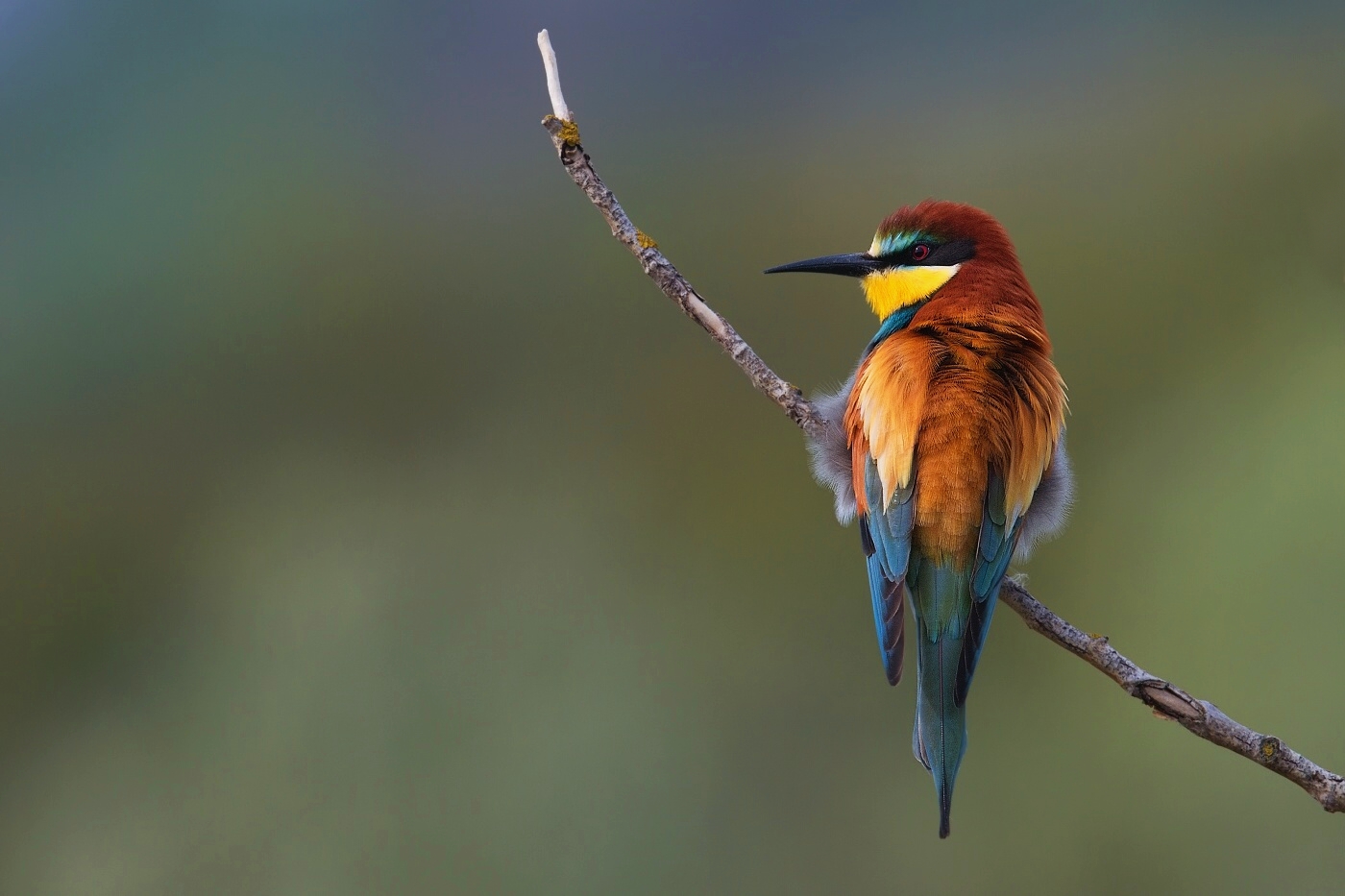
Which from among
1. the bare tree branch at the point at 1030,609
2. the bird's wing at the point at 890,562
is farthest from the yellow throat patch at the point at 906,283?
the bird's wing at the point at 890,562

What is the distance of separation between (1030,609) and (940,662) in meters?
0.14

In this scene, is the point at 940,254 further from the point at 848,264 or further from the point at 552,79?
the point at 552,79

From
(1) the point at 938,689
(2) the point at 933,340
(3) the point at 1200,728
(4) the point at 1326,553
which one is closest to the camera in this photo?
(3) the point at 1200,728

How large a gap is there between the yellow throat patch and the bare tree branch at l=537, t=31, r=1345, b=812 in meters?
0.32

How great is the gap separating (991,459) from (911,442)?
10 cm

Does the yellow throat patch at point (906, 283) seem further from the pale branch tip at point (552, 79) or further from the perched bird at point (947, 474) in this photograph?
the pale branch tip at point (552, 79)


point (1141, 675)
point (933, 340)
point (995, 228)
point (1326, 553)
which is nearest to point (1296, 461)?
point (1326, 553)

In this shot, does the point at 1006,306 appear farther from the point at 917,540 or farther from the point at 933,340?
the point at 917,540

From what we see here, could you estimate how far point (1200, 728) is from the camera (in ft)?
3.87

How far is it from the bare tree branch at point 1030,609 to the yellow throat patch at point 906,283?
0.32 m

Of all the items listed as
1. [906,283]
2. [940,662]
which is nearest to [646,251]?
[906,283]

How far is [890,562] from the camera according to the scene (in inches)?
57.2

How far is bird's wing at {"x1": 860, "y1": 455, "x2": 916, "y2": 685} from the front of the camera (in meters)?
1.42

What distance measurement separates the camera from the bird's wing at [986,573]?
1432mm
